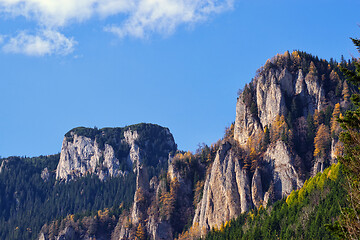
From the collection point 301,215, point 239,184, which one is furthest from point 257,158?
point 301,215

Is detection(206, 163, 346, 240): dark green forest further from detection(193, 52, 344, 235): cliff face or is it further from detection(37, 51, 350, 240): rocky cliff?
detection(193, 52, 344, 235): cliff face

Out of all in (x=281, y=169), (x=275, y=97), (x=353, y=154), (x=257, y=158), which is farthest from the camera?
(x=275, y=97)

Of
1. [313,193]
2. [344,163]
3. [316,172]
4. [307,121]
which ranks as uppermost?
[307,121]

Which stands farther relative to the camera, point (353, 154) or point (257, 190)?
point (257, 190)

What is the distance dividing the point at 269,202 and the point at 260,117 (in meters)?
42.9

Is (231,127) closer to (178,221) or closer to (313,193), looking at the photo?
(178,221)

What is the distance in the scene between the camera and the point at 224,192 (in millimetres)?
164375

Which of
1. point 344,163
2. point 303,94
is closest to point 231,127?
point 303,94

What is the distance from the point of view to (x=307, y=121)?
547 ft

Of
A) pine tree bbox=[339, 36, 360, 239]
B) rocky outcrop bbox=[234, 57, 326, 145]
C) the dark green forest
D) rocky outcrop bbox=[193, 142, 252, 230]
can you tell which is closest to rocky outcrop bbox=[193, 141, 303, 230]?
rocky outcrop bbox=[193, 142, 252, 230]

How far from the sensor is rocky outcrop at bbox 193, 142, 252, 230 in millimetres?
159125

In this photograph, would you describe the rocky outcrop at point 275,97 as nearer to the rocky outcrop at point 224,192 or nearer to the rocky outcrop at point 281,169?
the rocky outcrop at point 224,192

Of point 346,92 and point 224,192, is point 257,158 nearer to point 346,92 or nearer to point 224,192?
point 224,192

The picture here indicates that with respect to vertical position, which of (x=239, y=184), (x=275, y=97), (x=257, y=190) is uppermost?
(x=275, y=97)
